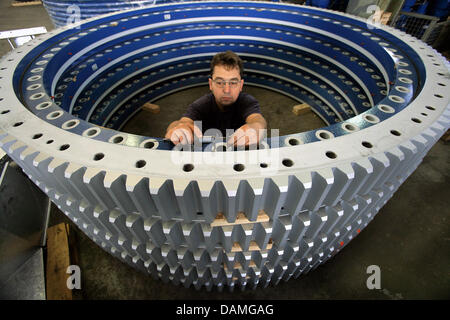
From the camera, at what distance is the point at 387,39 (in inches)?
99.7

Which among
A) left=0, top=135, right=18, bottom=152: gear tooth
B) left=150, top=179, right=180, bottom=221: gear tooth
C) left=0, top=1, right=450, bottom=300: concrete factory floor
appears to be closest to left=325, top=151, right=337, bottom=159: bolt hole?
left=150, top=179, right=180, bottom=221: gear tooth

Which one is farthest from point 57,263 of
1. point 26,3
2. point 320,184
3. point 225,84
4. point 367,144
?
point 26,3

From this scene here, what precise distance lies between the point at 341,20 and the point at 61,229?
Result: 4334mm

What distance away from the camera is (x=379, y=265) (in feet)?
7.88

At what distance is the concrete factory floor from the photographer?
2.26m

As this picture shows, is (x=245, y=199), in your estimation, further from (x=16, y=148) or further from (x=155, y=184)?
(x=16, y=148)

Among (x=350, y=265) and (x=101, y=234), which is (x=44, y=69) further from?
(x=350, y=265)

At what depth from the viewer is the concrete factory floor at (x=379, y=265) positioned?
7.40 ft

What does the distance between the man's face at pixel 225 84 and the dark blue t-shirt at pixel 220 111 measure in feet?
0.31

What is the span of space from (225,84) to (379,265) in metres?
2.34

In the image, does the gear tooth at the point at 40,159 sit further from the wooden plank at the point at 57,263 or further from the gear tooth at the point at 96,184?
the wooden plank at the point at 57,263

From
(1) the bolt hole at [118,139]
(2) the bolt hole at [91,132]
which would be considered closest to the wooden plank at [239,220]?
(1) the bolt hole at [118,139]

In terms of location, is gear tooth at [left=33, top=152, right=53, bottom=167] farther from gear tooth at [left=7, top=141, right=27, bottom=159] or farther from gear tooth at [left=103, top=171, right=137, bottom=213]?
gear tooth at [left=103, top=171, right=137, bottom=213]

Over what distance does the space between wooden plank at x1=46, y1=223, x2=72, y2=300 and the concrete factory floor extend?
0.55 feet
